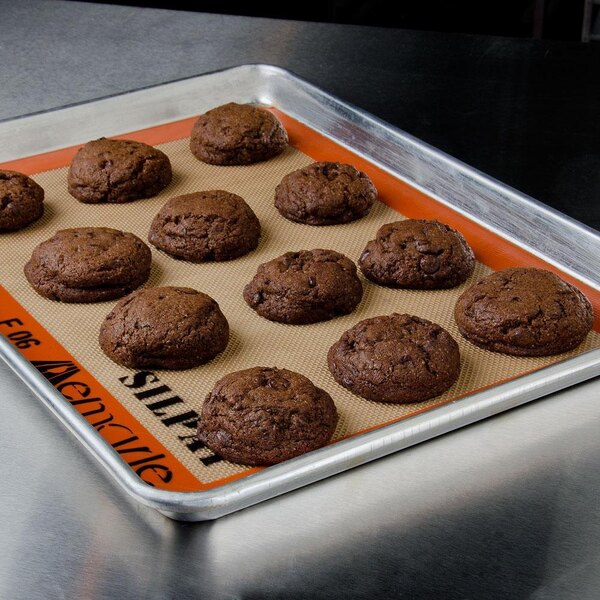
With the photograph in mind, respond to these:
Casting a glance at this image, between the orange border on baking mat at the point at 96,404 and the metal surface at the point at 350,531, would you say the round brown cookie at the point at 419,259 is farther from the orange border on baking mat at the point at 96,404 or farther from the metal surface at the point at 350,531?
the orange border on baking mat at the point at 96,404

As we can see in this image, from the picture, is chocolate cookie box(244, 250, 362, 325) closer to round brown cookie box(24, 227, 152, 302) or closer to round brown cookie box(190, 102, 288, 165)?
round brown cookie box(24, 227, 152, 302)

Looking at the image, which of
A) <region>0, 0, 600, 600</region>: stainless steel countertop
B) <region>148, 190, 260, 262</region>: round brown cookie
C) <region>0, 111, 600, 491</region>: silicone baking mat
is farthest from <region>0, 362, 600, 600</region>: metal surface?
<region>148, 190, 260, 262</region>: round brown cookie

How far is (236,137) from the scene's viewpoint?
Answer: 7.45ft

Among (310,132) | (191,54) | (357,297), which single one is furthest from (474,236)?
(191,54)

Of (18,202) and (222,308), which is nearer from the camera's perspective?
(222,308)

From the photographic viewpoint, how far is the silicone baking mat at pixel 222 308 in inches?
59.2

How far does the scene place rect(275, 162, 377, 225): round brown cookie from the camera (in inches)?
81.1

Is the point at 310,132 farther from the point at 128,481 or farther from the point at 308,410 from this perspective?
the point at 128,481

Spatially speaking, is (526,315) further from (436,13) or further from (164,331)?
(436,13)

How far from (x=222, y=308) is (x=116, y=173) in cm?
46

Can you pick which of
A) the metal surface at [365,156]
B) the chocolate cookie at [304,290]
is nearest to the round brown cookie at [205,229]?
the chocolate cookie at [304,290]

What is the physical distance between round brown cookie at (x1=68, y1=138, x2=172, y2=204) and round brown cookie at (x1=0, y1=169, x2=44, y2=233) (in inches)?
3.4

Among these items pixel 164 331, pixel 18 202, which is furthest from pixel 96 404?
pixel 18 202

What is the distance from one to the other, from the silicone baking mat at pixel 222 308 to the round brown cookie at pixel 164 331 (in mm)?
19
